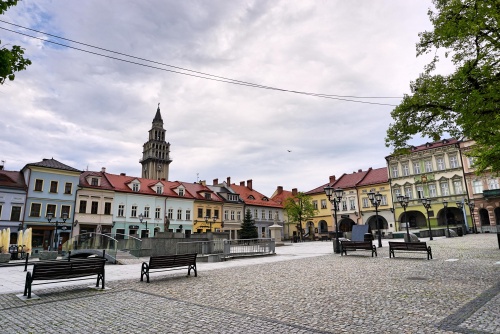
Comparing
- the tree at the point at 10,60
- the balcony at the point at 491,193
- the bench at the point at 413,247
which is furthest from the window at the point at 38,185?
the balcony at the point at 491,193

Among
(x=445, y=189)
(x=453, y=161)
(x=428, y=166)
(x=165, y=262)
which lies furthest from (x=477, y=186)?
(x=165, y=262)

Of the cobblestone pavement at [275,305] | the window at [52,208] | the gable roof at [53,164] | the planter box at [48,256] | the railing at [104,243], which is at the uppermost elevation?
the gable roof at [53,164]

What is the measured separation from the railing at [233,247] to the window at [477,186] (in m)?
35.7

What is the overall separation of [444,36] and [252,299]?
34.4 ft

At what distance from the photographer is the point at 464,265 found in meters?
12.1

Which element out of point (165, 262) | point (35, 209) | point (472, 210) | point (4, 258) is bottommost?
point (4, 258)

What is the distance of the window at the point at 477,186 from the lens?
138ft

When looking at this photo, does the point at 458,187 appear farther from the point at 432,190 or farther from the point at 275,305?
the point at 275,305

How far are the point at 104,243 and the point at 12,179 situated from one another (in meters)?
23.6

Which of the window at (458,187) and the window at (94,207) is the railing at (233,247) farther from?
the window at (458,187)

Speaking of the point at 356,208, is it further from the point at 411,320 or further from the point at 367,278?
the point at 411,320

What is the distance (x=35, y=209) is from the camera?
1387 inches

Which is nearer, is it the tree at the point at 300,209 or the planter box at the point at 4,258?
the planter box at the point at 4,258

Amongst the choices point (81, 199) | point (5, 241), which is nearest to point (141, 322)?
point (5, 241)
